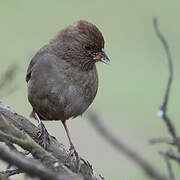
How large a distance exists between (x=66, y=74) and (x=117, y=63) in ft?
23.5

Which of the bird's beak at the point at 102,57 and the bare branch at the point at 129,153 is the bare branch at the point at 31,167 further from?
the bird's beak at the point at 102,57

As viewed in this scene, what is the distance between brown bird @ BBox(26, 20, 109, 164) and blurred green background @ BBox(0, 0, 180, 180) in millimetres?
3485

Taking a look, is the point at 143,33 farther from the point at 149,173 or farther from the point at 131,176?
the point at 149,173

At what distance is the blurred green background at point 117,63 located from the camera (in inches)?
364

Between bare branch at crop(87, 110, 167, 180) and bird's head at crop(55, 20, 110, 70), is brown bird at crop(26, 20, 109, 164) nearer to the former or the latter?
bird's head at crop(55, 20, 110, 70)

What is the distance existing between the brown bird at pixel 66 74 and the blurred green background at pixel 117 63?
348cm

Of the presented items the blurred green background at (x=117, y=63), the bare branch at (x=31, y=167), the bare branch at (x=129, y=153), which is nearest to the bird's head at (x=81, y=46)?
the bare branch at (x=129, y=153)

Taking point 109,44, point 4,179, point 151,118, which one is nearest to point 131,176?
point 151,118

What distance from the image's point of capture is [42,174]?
68.2 inches

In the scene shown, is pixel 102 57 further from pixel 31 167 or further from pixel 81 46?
pixel 31 167

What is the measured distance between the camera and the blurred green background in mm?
9234

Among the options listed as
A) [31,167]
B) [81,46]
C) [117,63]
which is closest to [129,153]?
[81,46]

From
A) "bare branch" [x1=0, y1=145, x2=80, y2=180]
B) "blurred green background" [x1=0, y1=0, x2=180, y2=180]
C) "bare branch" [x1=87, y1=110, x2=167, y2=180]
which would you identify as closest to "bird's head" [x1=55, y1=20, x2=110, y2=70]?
"bare branch" [x1=87, y1=110, x2=167, y2=180]

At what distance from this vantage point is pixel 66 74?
454 centimetres
